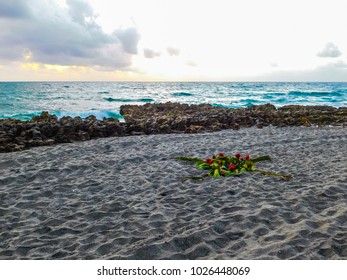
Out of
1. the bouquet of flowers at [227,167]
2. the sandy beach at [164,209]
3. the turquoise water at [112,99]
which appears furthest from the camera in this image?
the turquoise water at [112,99]

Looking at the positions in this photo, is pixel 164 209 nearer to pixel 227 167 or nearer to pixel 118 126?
pixel 227 167

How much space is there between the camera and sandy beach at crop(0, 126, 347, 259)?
15.6 feet

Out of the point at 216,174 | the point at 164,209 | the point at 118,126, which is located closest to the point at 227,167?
the point at 216,174

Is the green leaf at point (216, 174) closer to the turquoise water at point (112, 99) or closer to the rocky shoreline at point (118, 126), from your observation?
the rocky shoreline at point (118, 126)

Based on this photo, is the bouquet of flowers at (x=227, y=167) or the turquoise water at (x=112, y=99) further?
the turquoise water at (x=112, y=99)

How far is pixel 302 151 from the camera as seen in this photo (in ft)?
37.5

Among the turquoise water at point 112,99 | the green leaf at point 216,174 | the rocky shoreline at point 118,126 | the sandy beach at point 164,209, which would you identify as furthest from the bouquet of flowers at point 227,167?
the turquoise water at point 112,99

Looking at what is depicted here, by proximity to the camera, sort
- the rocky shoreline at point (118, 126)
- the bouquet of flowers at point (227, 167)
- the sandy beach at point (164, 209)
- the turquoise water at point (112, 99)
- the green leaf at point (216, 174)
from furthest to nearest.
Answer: the turquoise water at point (112, 99), the rocky shoreline at point (118, 126), the bouquet of flowers at point (227, 167), the green leaf at point (216, 174), the sandy beach at point (164, 209)

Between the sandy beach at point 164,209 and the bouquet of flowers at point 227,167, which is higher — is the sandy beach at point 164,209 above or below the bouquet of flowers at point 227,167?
below

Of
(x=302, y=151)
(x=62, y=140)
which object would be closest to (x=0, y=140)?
(x=62, y=140)

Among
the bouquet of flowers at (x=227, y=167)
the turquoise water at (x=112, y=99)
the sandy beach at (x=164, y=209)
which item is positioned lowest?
the turquoise water at (x=112, y=99)

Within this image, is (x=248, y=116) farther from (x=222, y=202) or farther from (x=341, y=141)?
(x=222, y=202)

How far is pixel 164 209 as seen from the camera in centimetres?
623

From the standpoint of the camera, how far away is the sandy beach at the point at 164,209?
4.75 meters
